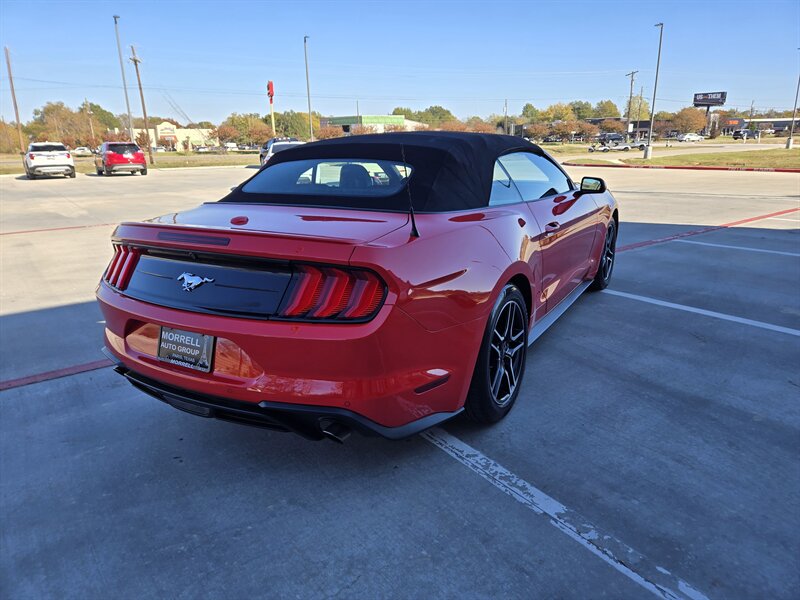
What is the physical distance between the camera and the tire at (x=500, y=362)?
2727 mm

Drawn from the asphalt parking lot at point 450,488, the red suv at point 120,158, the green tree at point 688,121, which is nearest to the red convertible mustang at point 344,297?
the asphalt parking lot at point 450,488

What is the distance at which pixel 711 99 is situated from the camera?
Result: 123m

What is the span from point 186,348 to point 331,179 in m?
1.40

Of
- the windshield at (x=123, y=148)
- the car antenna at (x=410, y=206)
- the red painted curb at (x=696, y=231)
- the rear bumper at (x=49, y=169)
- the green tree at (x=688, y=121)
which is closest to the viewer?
the car antenna at (x=410, y=206)

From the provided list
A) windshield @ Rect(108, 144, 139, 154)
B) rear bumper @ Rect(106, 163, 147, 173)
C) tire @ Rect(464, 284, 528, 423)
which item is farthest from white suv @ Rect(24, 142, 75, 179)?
tire @ Rect(464, 284, 528, 423)

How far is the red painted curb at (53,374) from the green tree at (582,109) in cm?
15860

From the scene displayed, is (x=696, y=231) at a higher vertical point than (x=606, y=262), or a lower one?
lower

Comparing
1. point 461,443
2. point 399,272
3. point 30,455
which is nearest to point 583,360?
point 461,443

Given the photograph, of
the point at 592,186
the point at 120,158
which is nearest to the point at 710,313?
the point at 592,186

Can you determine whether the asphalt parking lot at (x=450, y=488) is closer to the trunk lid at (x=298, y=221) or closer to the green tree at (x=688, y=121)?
the trunk lid at (x=298, y=221)

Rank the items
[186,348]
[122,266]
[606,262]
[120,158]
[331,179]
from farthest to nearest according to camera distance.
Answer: [120,158], [606,262], [331,179], [122,266], [186,348]

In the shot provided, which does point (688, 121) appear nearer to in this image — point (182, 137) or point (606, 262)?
point (182, 137)

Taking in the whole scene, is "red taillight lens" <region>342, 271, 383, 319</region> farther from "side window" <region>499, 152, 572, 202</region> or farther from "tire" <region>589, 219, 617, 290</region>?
"tire" <region>589, 219, 617, 290</region>

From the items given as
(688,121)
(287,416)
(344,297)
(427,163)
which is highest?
(688,121)
